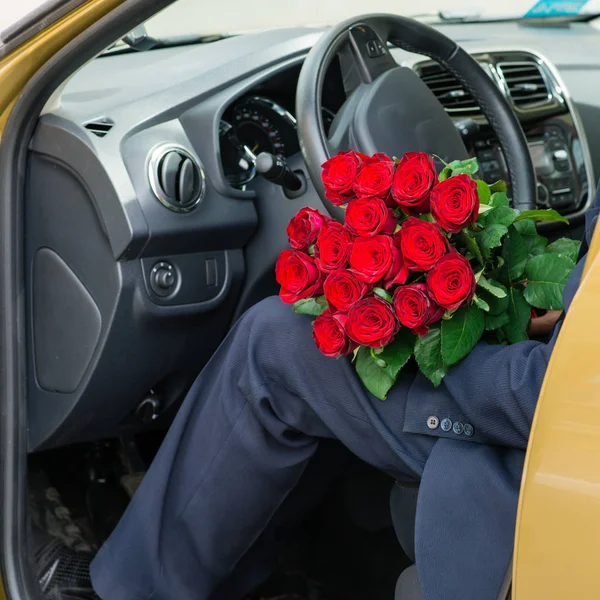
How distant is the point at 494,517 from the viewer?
970 mm

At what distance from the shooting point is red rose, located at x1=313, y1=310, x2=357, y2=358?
1.04 m

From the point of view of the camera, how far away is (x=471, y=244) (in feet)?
3.56

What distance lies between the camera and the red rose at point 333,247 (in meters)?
1.06

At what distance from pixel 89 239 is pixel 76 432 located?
365mm

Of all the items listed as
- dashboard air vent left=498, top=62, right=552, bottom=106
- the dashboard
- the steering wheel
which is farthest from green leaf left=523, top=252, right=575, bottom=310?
dashboard air vent left=498, top=62, right=552, bottom=106

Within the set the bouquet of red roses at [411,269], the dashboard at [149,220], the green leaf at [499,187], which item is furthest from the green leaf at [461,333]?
the dashboard at [149,220]

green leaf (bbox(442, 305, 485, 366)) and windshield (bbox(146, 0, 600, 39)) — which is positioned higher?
windshield (bbox(146, 0, 600, 39))

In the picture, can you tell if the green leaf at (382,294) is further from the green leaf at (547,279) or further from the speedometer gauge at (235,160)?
the speedometer gauge at (235,160)

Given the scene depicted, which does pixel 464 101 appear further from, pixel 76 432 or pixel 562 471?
pixel 562 471

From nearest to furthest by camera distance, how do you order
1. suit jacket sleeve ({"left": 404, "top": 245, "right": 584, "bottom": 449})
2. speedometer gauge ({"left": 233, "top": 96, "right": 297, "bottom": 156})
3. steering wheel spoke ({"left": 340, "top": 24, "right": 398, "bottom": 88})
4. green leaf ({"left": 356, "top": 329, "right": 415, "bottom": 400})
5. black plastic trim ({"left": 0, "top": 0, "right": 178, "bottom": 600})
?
1. suit jacket sleeve ({"left": 404, "top": 245, "right": 584, "bottom": 449})
2. green leaf ({"left": 356, "top": 329, "right": 415, "bottom": 400})
3. black plastic trim ({"left": 0, "top": 0, "right": 178, "bottom": 600})
4. steering wheel spoke ({"left": 340, "top": 24, "right": 398, "bottom": 88})
5. speedometer gauge ({"left": 233, "top": 96, "right": 297, "bottom": 156})

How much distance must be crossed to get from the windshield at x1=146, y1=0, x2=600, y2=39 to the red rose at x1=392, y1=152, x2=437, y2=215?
0.94 m

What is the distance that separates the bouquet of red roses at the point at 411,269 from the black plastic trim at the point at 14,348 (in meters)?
0.51

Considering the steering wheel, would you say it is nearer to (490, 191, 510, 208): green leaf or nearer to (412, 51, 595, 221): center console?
(490, 191, 510, 208): green leaf

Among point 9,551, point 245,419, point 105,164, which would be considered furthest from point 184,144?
point 9,551
